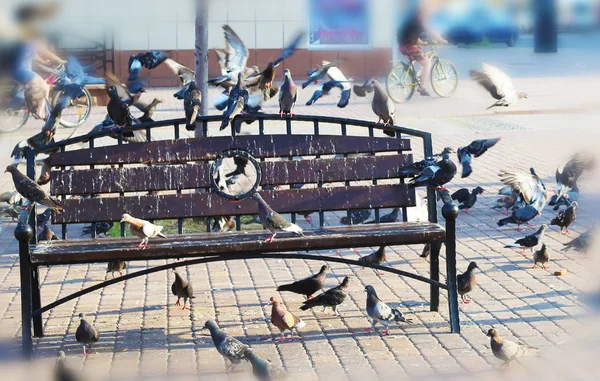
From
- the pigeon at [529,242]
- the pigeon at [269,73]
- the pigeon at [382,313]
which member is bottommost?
the pigeon at [382,313]

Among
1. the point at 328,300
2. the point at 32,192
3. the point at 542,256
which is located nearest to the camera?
the point at 32,192

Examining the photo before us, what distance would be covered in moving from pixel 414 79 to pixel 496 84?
1073 centimetres

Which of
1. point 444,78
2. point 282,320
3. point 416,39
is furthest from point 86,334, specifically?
point 416,39

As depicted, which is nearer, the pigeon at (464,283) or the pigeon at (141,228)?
the pigeon at (141,228)

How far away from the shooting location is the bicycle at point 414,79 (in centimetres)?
2125

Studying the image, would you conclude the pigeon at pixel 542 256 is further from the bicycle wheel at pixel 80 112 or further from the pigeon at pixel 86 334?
the bicycle wheel at pixel 80 112

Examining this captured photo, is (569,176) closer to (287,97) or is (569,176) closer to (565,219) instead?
(565,219)

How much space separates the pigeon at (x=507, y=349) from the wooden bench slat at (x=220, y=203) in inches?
51.9

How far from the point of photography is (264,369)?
18.0 feet

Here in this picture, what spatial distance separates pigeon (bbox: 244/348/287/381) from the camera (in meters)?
5.45

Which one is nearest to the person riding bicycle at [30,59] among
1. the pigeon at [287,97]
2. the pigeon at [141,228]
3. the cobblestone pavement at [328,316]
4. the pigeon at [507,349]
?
the cobblestone pavement at [328,316]

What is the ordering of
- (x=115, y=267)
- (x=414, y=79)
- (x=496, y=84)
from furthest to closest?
1. (x=414, y=79)
2. (x=496, y=84)
3. (x=115, y=267)

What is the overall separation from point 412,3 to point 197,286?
1751cm

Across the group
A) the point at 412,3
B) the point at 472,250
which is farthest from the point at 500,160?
the point at 412,3
